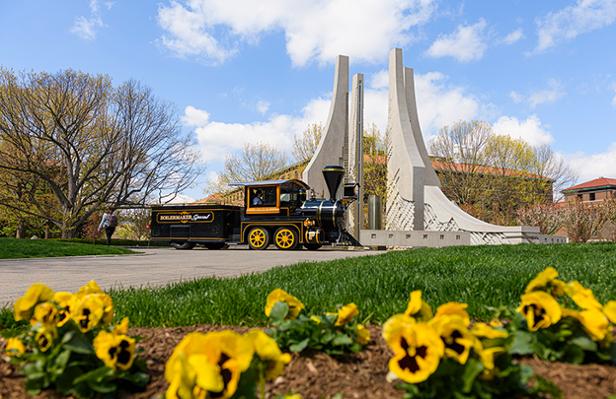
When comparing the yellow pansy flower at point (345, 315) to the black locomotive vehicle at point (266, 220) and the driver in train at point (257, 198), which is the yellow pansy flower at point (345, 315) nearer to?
the black locomotive vehicle at point (266, 220)

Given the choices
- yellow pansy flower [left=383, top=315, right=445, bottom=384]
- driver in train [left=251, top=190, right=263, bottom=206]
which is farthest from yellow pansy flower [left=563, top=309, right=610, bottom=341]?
driver in train [left=251, top=190, right=263, bottom=206]

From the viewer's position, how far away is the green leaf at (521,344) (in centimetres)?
165

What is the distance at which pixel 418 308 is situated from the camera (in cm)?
170

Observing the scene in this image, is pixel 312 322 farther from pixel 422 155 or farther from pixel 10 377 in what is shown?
pixel 422 155

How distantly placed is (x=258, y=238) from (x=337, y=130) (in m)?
8.59

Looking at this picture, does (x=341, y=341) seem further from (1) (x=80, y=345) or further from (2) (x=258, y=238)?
(2) (x=258, y=238)

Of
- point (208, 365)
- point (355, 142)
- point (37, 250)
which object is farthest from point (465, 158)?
point (208, 365)

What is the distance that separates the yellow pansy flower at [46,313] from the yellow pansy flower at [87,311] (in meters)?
0.07

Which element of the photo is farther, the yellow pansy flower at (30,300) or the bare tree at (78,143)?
the bare tree at (78,143)

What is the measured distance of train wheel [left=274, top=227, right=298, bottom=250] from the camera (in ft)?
52.7

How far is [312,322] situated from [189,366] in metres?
0.87

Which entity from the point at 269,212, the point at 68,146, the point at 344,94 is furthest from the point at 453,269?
the point at 68,146

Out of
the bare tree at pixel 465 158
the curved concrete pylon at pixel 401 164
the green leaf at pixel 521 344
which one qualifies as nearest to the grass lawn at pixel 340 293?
the green leaf at pixel 521 344

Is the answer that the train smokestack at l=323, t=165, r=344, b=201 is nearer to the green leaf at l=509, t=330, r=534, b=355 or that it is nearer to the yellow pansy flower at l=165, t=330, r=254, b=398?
the green leaf at l=509, t=330, r=534, b=355
